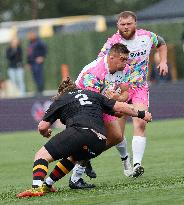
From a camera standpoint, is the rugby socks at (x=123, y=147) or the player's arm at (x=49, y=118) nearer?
the player's arm at (x=49, y=118)

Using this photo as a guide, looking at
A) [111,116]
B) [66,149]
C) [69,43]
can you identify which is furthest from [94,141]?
[69,43]

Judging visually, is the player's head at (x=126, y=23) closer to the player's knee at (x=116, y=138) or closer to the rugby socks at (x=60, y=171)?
the player's knee at (x=116, y=138)

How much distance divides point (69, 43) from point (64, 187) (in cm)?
2857

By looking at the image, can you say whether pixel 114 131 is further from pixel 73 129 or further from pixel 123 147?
pixel 73 129

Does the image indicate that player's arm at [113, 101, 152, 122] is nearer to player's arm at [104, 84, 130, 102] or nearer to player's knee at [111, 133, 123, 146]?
player's arm at [104, 84, 130, 102]

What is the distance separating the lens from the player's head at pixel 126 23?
45.5ft

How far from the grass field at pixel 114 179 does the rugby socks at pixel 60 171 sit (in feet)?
0.59

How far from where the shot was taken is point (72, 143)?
11.8m

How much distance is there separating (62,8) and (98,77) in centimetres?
5490

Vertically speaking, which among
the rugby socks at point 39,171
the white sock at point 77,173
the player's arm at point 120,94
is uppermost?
the player's arm at point 120,94

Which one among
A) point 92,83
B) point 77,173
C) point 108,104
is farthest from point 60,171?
point 92,83

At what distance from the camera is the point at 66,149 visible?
1181cm

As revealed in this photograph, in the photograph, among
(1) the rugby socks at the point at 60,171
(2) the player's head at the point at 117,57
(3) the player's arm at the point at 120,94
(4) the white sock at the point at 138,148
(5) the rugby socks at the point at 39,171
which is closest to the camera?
(5) the rugby socks at the point at 39,171

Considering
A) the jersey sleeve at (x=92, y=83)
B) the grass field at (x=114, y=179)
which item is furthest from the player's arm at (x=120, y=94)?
the grass field at (x=114, y=179)
